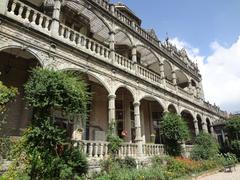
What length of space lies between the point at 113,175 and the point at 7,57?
7.60 meters

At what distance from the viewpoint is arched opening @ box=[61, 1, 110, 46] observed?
477 inches

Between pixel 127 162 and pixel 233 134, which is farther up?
pixel 233 134

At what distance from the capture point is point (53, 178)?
676 cm

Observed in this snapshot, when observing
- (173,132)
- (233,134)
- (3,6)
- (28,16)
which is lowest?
(173,132)

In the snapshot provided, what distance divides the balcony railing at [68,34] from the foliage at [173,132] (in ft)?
9.61

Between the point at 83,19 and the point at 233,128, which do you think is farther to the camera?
the point at 233,128

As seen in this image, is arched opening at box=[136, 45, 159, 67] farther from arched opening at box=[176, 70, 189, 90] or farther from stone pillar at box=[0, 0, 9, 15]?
stone pillar at box=[0, 0, 9, 15]

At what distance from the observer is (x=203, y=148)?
16266 millimetres

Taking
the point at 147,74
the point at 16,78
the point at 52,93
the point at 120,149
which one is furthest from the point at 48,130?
the point at 147,74

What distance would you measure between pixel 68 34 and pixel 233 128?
715 inches

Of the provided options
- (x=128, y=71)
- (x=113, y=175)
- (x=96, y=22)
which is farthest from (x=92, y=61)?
(x=113, y=175)

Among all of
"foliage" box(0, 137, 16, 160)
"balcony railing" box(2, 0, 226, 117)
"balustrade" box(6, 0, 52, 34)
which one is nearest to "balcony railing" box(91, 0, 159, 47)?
"balcony railing" box(2, 0, 226, 117)

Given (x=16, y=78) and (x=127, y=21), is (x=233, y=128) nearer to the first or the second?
(x=127, y=21)

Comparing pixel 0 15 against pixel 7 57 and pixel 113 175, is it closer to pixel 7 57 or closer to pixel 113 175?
pixel 7 57
